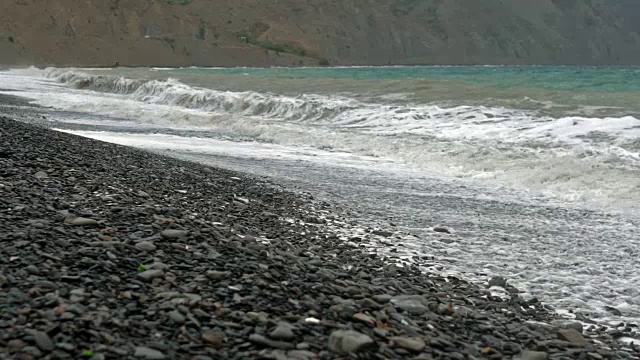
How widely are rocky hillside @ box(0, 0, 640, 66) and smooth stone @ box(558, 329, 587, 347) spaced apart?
4107 inches

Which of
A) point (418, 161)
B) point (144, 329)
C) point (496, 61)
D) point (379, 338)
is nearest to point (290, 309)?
point (379, 338)

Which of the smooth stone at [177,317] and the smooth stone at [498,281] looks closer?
the smooth stone at [177,317]

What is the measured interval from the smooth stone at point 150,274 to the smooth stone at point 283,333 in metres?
0.85

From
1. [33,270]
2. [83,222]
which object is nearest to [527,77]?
[83,222]

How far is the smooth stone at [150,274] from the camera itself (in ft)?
11.9

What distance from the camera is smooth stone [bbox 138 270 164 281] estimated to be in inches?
143

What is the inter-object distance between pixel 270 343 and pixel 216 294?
618mm

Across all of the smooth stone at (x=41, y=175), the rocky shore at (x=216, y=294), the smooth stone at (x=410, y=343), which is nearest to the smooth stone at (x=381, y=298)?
the rocky shore at (x=216, y=294)

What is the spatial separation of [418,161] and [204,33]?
11691 centimetres

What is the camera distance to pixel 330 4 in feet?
518

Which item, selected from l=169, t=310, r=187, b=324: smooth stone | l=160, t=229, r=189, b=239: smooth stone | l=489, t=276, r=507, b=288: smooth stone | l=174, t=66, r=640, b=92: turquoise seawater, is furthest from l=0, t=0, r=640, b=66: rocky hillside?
l=169, t=310, r=187, b=324: smooth stone

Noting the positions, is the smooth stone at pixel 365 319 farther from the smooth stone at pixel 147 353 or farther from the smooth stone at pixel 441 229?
the smooth stone at pixel 441 229

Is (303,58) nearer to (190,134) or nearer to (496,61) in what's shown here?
(496,61)

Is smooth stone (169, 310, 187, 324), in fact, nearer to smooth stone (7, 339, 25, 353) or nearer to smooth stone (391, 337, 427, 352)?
smooth stone (7, 339, 25, 353)
